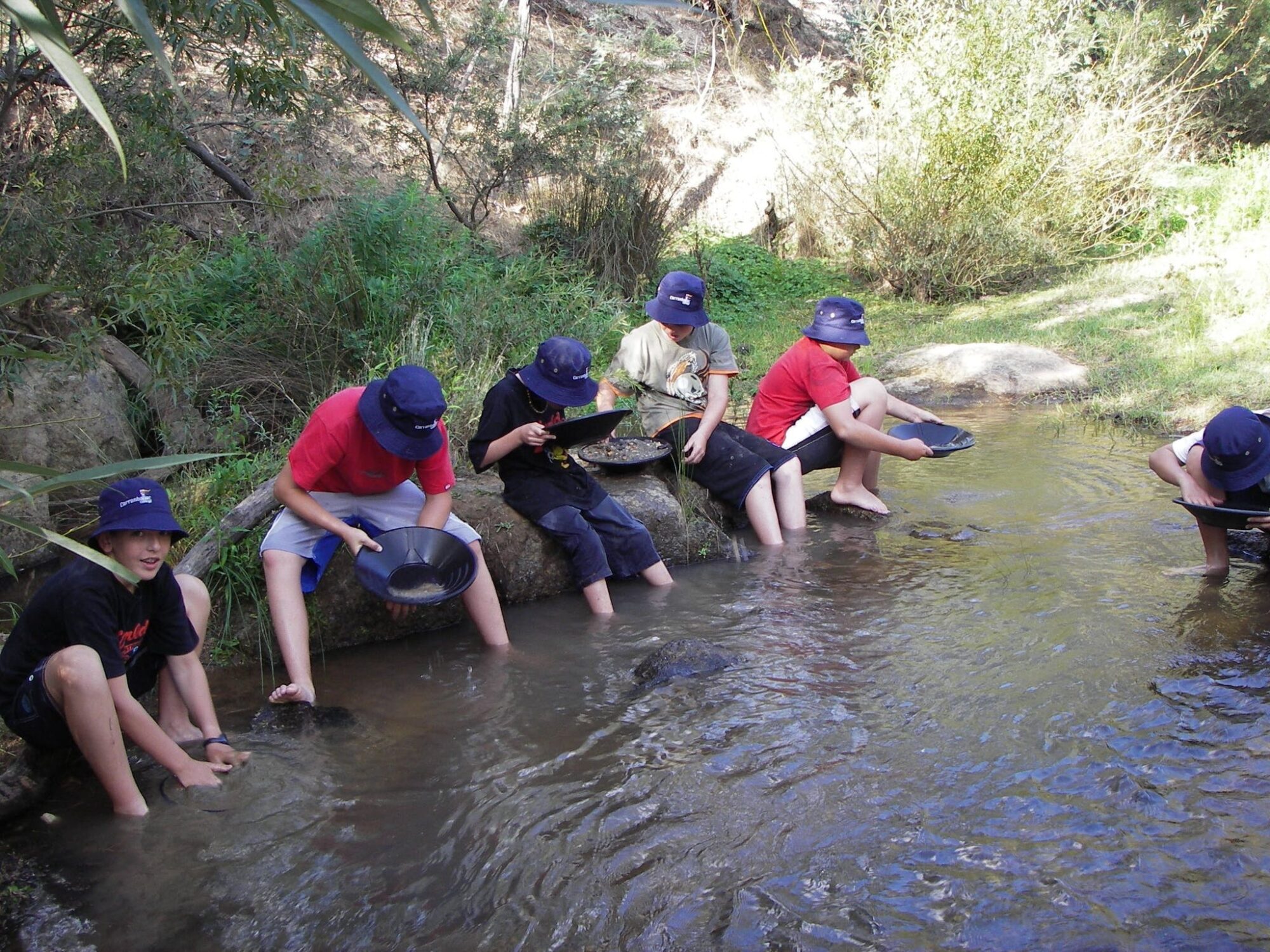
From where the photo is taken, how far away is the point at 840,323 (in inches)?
224

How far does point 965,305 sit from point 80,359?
31.2ft

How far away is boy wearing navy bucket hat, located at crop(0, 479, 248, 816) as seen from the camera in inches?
117

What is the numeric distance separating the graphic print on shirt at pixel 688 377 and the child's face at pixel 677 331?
0.10 metres

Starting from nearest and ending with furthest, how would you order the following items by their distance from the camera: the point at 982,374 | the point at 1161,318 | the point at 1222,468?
the point at 1222,468 < the point at 982,374 < the point at 1161,318

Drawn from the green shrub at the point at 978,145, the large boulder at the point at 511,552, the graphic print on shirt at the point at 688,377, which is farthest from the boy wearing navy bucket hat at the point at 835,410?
the green shrub at the point at 978,145

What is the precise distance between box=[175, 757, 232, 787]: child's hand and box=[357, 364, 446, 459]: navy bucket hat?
125 centimetres

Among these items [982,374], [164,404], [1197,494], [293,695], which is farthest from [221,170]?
[1197,494]

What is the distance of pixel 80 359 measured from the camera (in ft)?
15.2

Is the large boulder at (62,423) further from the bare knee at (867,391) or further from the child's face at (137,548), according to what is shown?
the bare knee at (867,391)

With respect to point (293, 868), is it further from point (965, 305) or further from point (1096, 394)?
point (965, 305)

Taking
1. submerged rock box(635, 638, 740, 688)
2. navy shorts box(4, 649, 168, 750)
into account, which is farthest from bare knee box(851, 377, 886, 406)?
navy shorts box(4, 649, 168, 750)

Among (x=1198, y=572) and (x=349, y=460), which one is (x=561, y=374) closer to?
(x=349, y=460)

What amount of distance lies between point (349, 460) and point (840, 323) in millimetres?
2825

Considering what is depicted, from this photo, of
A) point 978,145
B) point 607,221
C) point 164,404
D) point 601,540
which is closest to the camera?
point 601,540
